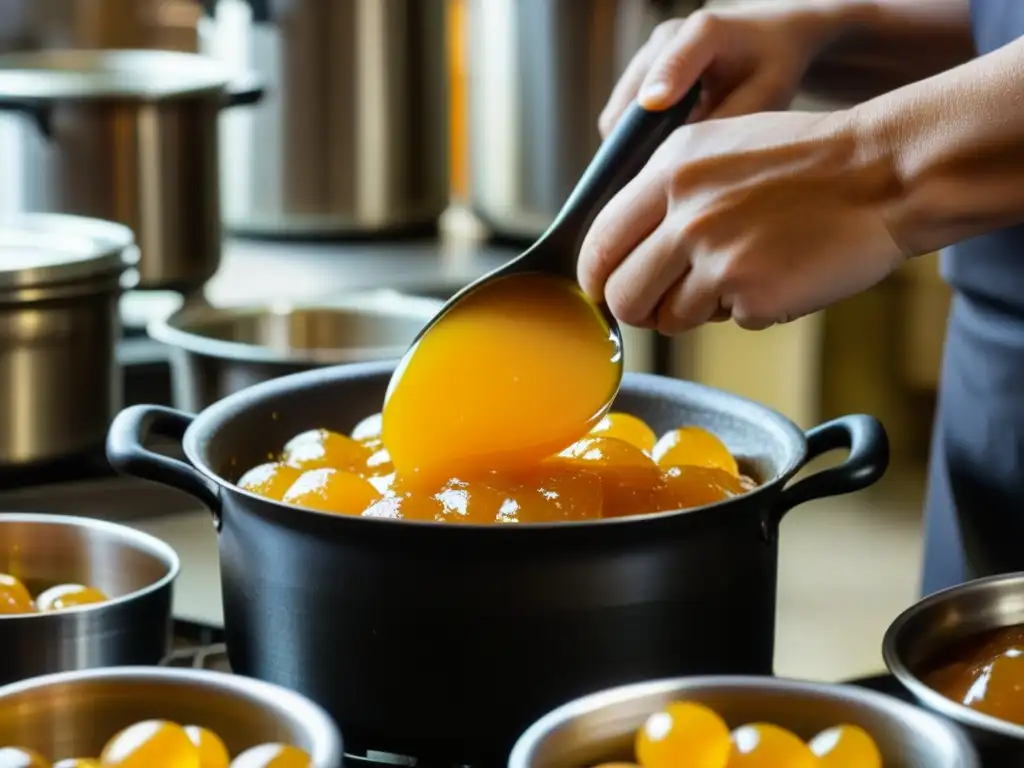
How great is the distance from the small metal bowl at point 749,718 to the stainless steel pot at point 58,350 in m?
0.64

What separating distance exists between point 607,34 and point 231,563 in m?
1.22

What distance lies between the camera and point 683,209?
0.81 metres

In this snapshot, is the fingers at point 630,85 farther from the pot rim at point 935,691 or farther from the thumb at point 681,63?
the pot rim at point 935,691

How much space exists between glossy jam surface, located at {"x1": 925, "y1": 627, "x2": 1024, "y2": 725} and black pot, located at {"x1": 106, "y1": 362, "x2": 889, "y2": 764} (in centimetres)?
9

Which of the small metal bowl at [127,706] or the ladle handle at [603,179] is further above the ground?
the ladle handle at [603,179]

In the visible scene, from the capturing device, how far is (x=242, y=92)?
5.07 feet

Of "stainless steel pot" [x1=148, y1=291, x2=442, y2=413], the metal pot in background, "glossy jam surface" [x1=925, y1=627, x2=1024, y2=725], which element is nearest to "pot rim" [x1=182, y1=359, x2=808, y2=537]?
"glossy jam surface" [x1=925, y1=627, x2=1024, y2=725]

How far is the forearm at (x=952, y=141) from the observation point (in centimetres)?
76

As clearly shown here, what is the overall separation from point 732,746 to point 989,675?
0.47 feet

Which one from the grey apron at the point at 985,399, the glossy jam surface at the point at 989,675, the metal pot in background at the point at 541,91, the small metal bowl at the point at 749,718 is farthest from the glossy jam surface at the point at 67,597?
the metal pot in background at the point at 541,91

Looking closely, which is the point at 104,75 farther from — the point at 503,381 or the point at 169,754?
the point at 169,754

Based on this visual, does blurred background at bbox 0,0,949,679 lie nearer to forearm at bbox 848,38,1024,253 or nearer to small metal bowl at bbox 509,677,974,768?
forearm at bbox 848,38,1024,253

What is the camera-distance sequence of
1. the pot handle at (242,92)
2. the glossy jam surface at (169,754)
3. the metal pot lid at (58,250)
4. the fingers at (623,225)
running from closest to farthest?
the glossy jam surface at (169,754) < the fingers at (623,225) < the metal pot lid at (58,250) < the pot handle at (242,92)

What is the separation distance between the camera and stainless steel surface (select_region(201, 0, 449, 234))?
6.12 ft
